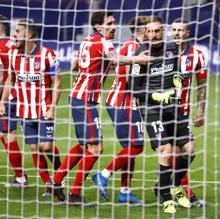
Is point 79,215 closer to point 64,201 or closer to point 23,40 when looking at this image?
point 64,201

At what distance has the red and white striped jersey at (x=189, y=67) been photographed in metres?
9.43

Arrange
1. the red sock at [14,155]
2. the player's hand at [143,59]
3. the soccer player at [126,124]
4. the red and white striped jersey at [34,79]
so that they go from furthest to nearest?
the red sock at [14,155]
the red and white striped jersey at [34,79]
the soccer player at [126,124]
the player's hand at [143,59]

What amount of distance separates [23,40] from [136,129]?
1478 mm

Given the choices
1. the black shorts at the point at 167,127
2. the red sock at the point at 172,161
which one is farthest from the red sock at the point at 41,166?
the red sock at the point at 172,161

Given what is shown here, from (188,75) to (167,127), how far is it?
0.62 meters

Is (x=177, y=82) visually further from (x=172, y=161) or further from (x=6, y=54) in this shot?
(x=6, y=54)

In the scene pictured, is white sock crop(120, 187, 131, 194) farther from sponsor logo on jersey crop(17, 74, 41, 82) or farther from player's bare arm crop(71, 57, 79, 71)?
sponsor logo on jersey crop(17, 74, 41, 82)

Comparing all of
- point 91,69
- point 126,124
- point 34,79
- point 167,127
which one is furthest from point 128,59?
point 34,79

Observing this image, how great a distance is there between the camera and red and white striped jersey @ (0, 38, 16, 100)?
32.7ft

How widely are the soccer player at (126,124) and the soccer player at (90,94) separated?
29 cm

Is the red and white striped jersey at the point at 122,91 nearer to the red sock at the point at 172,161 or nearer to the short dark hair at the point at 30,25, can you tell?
the red sock at the point at 172,161

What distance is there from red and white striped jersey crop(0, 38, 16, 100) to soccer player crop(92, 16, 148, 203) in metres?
1.15

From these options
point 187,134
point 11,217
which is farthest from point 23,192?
point 187,134

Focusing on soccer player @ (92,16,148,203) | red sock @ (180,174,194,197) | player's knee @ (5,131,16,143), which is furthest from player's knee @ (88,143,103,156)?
player's knee @ (5,131,16,143)
